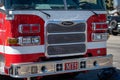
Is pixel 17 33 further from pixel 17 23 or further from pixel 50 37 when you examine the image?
pixel 50 37

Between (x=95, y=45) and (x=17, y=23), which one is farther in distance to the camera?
(x=95, y=45)

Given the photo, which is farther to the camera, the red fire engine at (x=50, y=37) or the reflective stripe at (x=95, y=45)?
the reflective stripe at (x=95, y=45)

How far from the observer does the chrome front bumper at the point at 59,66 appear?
7.21m

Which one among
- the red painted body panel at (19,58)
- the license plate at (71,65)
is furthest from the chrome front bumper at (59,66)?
the red painted body panel at (19,58)

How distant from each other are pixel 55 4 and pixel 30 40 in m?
1.00

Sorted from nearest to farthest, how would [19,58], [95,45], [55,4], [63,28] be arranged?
[19,58], [63,28], [55,4], [95,45]

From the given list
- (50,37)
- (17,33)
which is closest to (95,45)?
(50,37)

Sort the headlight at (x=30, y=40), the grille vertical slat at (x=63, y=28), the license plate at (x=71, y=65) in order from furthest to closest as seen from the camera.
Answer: the license plate at (x=71, y=65), the grille vertical slat at (x=63, y=28), the headlight at (x=30, y=40)

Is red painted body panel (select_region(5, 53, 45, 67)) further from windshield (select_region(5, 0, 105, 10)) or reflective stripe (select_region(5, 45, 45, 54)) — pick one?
windshield (select_region(5, 0, 105, 10))

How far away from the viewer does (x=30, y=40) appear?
7.41m

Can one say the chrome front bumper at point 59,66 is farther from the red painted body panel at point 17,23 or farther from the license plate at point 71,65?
the red painted body panel at point 17,23

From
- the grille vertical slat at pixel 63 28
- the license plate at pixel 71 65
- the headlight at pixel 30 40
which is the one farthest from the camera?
the license plate at pixel 71 65

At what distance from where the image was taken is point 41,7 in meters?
7.68

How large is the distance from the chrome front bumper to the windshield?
3.62 ft
